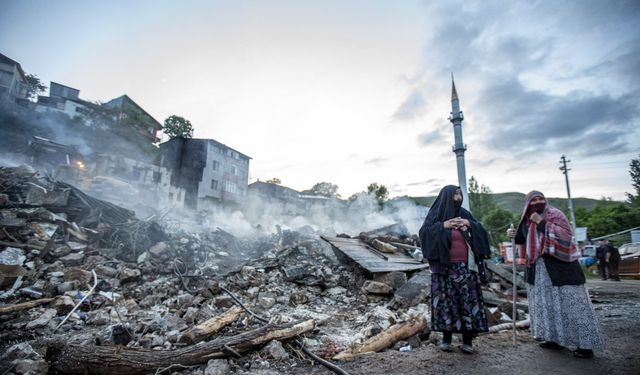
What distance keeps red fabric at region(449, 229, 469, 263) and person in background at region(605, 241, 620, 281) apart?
535 inches

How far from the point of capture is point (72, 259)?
6.98m

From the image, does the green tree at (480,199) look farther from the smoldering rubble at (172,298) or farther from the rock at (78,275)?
the rock at (78,275)

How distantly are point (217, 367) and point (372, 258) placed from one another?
5.11 metres

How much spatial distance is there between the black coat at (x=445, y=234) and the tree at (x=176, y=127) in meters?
38.8

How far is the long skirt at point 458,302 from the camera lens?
2.98 metres

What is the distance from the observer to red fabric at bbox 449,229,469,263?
313cm

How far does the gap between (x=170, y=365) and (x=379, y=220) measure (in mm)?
23115

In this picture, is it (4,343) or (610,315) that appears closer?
(4,343)

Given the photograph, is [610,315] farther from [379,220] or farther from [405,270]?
[379,220]

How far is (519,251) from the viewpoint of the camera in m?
3.65

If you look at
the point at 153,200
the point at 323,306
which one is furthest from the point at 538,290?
the point at 153,200

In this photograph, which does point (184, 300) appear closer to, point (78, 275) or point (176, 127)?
point (78, 275)

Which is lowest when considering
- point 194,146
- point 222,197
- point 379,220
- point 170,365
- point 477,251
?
point 170,365

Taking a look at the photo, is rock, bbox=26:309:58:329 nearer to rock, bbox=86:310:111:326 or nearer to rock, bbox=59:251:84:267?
rock, bbox=86:310:111:326
